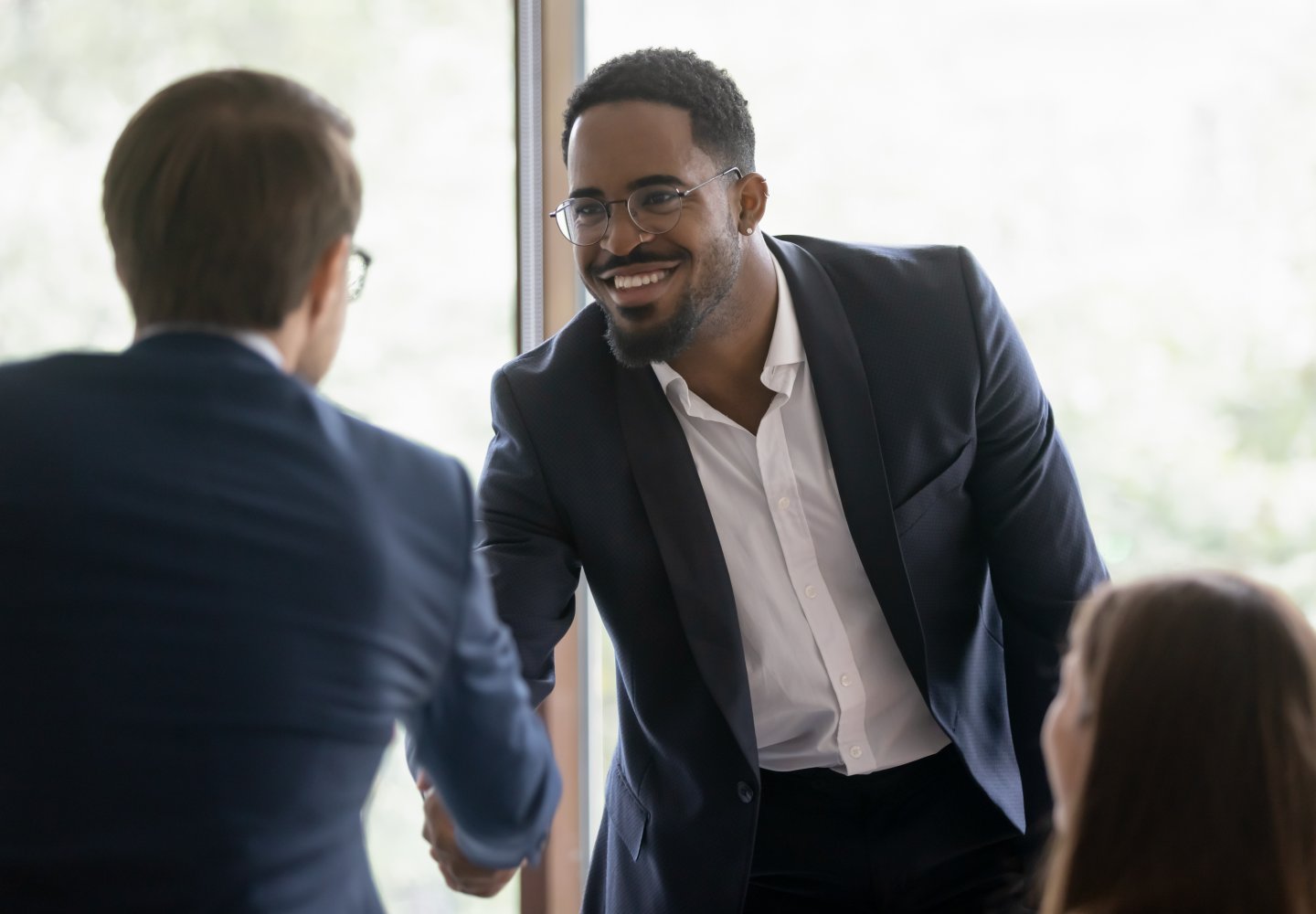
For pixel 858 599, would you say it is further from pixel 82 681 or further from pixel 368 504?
pixel 82 681

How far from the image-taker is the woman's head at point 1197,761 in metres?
1.08

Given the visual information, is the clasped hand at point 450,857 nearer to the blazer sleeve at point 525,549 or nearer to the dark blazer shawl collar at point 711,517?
the blazer sleeve at point 525,549

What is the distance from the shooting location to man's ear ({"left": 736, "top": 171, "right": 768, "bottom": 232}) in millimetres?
1958

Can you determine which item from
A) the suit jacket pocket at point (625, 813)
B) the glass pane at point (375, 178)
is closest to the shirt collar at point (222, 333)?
the suit jacket pocket at point (625, 813)

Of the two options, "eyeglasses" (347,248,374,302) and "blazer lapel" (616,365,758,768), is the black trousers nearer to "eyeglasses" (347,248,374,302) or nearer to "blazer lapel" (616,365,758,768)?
"blazer lapel" (616,365,758,768)

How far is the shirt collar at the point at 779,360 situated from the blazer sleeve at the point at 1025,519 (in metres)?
0.26

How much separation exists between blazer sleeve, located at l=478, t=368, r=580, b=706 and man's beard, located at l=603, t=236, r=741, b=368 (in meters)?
0.19

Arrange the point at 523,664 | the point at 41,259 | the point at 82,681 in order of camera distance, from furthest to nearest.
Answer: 1. the point at 41,259
2. the point at 523,664
3. the point at 82,681

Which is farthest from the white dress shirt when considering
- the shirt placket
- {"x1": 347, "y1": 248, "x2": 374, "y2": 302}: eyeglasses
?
{"x1": 347, "y1": 248, "x2": 374, "y2": 302}: eyeglasses

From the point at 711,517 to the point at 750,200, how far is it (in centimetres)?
51

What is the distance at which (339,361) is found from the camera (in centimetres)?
267

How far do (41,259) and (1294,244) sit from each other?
2286 mm

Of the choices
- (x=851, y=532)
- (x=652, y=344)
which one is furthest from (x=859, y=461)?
(x=652, y=344)

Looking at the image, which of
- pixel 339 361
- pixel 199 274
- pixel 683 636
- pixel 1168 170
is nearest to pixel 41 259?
pixel 339 361
